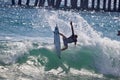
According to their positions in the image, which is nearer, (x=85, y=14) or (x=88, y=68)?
(x=88, y=68)

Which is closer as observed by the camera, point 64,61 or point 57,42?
point 57,42

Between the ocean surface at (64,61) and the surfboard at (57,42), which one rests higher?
the surfboard at (57,42)

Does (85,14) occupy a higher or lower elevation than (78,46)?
lower

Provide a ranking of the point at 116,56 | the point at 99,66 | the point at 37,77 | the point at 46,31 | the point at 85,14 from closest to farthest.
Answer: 1. the point at 37,77
2. the point at 99,66
3. the point at 116,56
4. the point at 46,31
5. the point at 85,14

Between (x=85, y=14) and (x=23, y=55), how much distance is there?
25126 mm

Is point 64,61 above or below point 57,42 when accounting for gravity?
below

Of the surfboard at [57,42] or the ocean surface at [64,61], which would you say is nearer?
the ocean surface at [64,61]

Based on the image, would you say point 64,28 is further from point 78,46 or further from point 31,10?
point 31,10

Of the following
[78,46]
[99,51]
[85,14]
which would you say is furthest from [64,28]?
[85,14]

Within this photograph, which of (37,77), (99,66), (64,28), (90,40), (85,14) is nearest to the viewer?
(37,77)

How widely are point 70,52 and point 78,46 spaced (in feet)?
3.15

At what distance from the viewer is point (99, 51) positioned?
48.8 feet

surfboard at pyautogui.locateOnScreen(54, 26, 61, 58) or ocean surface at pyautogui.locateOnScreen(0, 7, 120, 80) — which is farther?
surfboard at pyautogui.locateOnScreen(54, 26, 61, 58)

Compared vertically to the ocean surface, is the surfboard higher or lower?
higher
